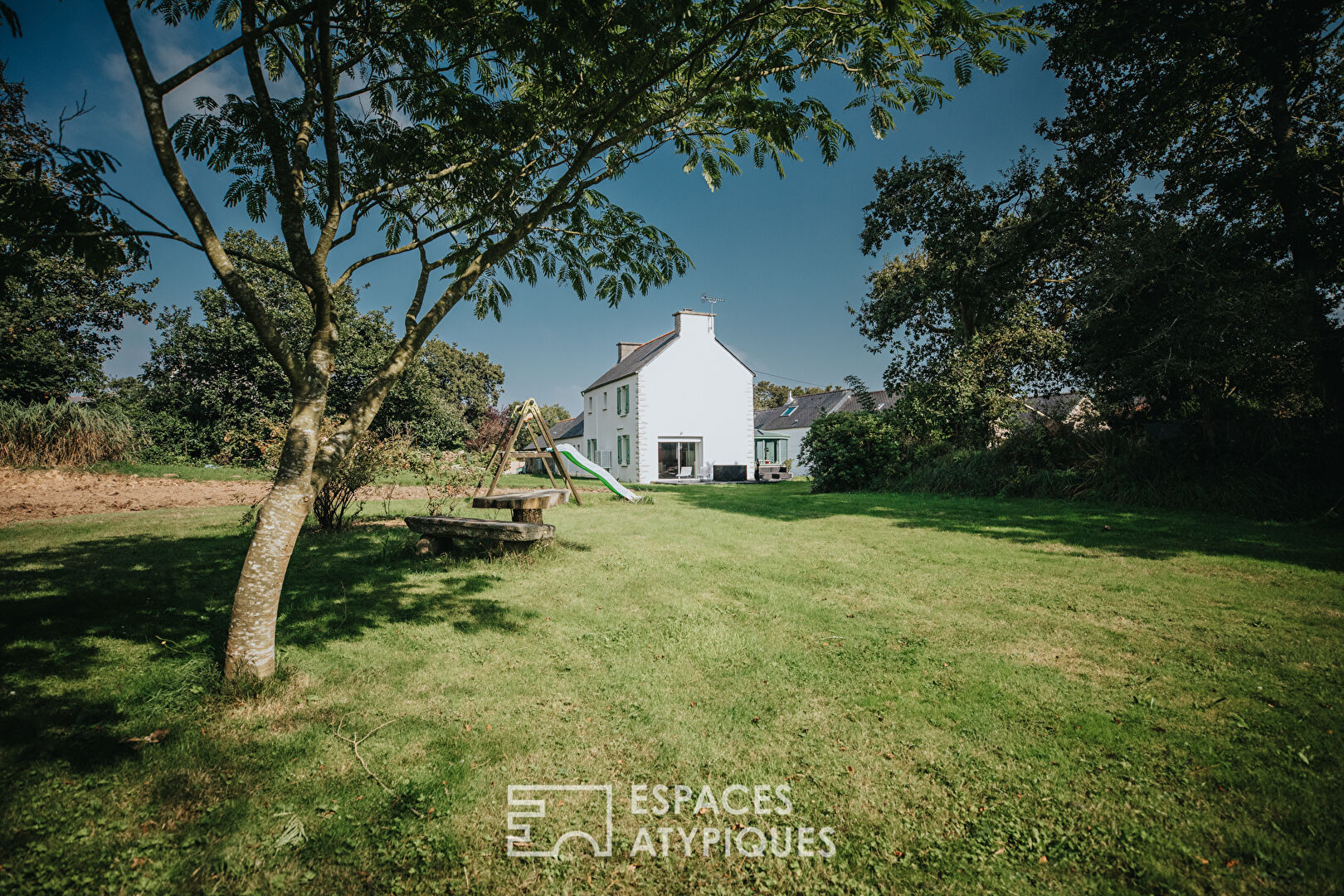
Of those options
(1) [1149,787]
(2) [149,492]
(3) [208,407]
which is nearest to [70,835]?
(1) [1149,787]

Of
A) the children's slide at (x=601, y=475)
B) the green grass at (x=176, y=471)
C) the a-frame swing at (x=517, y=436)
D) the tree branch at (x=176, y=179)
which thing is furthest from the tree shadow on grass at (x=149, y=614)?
the green grass at (x=176, y=471)

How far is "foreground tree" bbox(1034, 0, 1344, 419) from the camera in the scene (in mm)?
9438

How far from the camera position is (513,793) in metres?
2.35

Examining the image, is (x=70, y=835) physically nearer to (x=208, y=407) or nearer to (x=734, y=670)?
(x=734, y=670)

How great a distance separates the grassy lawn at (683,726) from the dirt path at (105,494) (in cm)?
574

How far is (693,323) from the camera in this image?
1121 inches

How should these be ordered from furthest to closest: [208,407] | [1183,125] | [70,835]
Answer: [208,407] → [1183,125] → [70,835]

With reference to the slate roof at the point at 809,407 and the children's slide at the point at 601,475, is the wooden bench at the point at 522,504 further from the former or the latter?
the slate roof at the point at 809,407

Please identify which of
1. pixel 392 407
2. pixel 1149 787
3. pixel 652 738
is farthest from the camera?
pixel 392 407

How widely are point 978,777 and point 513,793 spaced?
2.15 metres

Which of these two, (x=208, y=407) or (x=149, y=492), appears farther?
(x=208, y=407)

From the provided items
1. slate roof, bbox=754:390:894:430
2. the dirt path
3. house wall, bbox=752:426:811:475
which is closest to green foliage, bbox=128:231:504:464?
the dirt path

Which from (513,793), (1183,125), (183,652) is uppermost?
(1183,125)

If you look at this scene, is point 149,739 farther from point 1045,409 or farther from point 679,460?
point 679,460
